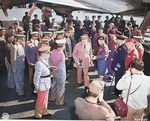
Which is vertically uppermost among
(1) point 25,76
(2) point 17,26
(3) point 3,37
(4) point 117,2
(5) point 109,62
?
(4) point 117,2

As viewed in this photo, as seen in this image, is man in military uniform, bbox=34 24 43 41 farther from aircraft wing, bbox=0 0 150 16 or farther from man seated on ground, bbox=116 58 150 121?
man seated on ground, bbox=116 58 150 121

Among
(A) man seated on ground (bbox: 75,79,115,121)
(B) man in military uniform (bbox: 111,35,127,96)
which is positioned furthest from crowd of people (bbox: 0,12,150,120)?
(A) man seated on ground (bbox: 75,79,115,121)

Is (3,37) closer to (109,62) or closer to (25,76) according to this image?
(25,76)

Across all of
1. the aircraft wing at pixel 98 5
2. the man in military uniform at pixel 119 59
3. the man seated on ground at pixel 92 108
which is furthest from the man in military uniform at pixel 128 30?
the man seated on ground at pixel 92 108

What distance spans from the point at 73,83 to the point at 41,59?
→ 1.18 metres

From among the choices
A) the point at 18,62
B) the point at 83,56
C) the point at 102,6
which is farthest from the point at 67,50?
the point at 102,6

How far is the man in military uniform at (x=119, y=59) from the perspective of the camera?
324 cm

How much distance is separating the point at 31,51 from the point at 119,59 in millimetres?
1998

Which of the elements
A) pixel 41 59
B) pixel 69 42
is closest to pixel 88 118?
pixel 41 59

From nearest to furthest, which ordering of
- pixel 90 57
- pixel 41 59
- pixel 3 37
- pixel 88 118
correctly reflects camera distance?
pixel 88 118
pixel 41 59
pixel 3 37
pixel 90 57

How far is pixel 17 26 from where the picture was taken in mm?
3219

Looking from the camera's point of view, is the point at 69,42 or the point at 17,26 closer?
the point at 17,26

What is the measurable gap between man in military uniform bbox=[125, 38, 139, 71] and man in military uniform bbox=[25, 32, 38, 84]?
1.99 metres

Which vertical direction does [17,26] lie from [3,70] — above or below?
above
